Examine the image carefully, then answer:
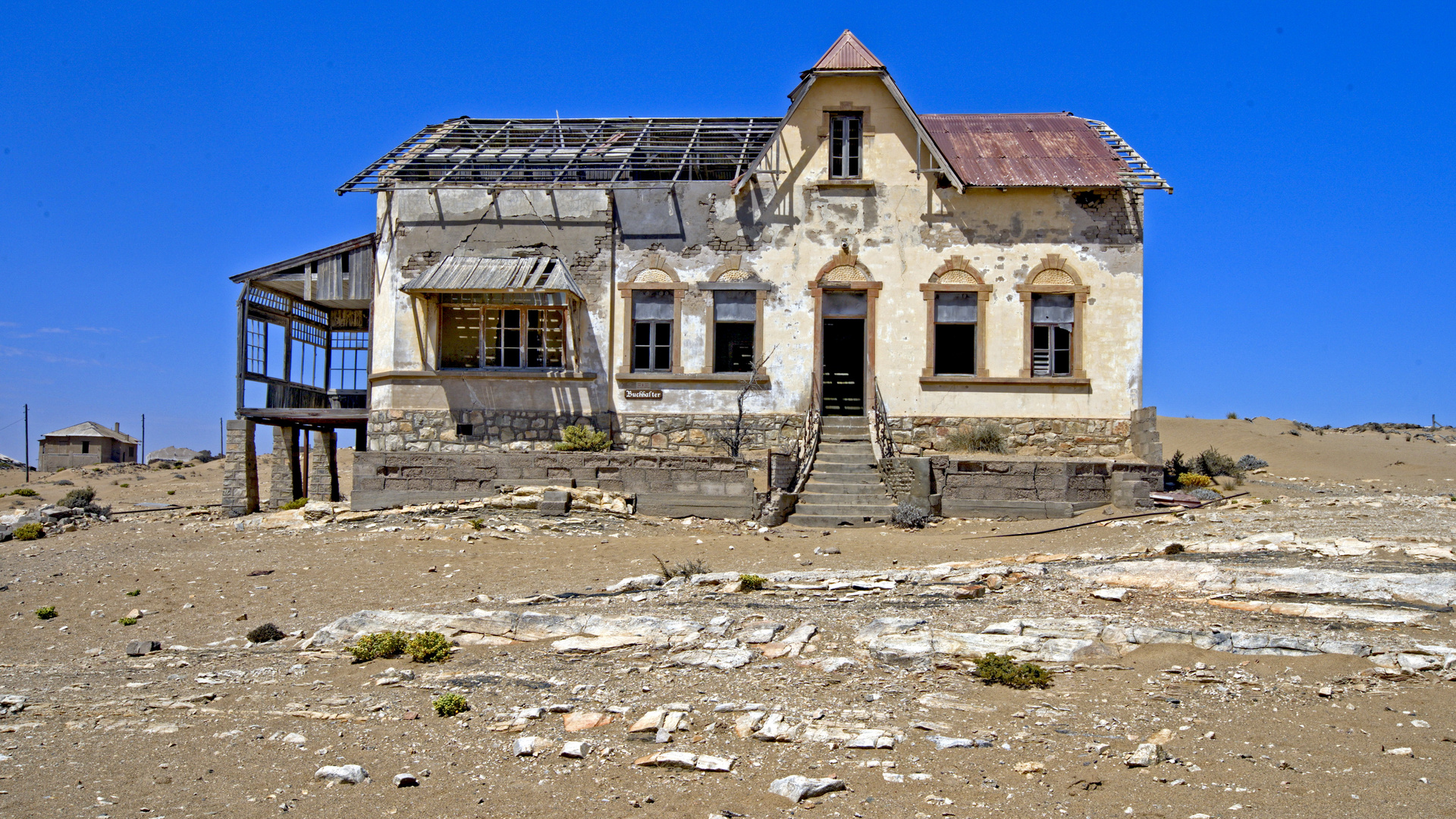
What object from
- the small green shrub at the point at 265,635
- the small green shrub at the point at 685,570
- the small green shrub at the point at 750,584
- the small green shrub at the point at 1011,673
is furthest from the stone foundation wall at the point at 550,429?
the small green shrub at the point at 1011,673

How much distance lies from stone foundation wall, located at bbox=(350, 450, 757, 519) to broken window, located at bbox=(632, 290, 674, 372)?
2.91 m

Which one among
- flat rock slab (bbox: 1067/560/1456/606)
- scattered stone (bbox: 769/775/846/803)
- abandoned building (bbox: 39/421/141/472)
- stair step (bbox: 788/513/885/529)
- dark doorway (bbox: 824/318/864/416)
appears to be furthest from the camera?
abandoned building (bbox: 39/421/141/472)

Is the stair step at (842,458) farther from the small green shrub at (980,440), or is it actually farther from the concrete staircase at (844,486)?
the small green shrub at (980,440)

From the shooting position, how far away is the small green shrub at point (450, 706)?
7.66 m

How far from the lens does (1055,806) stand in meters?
5.83

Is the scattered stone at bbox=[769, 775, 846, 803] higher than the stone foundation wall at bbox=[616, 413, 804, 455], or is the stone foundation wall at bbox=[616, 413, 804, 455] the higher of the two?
the stone foundation wall at bbox=[616, 413, 804, 455]

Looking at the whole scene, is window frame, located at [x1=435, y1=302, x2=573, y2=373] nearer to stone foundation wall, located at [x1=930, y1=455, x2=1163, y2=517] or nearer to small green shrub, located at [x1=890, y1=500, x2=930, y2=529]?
small green shrub, located at [x1=890, y1=500, x2=930, y2=529]

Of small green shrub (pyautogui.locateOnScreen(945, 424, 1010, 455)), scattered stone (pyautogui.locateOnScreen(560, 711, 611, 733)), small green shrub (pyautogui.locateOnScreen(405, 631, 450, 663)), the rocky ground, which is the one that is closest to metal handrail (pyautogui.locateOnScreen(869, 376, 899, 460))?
small green shrub (pyautogui.locateOnScreen(945, 424, 1010, 455))

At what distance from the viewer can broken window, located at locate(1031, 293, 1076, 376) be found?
19516 mm

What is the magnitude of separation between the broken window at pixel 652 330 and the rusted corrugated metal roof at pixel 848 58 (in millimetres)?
5488

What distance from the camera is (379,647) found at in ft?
30.1

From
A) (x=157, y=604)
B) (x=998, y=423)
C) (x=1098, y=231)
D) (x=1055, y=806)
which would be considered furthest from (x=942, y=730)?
(x=1098, y=231)

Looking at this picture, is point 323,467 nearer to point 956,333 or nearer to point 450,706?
point 956,333

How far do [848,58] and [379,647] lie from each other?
15130 millimetres
